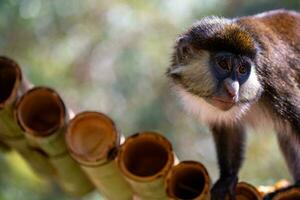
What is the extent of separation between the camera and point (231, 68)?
119 inches

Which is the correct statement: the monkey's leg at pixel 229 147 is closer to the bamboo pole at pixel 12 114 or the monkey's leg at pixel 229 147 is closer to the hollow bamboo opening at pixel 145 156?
the hollow bamboo opening at pixel 145 156

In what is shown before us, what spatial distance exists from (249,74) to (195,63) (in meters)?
0.27

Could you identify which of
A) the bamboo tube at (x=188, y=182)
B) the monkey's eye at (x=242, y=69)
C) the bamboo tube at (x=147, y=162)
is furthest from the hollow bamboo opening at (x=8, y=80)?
the monkey's eye at (x=242, y=69)

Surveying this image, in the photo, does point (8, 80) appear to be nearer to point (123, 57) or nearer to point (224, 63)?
point (224, 63)

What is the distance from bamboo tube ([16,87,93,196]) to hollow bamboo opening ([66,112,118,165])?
2.3 inches

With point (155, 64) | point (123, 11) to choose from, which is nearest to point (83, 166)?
point (155, 64)

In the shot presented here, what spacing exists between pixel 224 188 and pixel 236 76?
1.65 feet

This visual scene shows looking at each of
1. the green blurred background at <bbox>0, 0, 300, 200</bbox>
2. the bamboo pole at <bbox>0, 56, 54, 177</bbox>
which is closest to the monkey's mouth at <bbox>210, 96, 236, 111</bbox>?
the bamboo pole at <bbox>0, 56, 54, 177</bbox>

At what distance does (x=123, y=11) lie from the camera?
8.47 meters

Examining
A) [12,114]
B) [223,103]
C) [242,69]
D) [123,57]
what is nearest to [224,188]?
[223,103]

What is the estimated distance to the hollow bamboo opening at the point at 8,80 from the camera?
8.91ft

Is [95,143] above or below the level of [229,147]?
above

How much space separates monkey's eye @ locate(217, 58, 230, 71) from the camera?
10.0 feet

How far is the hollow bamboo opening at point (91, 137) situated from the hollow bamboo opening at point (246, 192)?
0.52 metres
